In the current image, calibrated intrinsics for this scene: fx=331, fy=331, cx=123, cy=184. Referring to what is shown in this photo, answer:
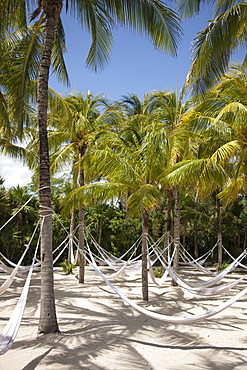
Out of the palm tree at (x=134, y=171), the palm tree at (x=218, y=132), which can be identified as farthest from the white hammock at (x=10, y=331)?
the palm tree at (x=218, y=132)

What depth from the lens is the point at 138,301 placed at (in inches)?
232

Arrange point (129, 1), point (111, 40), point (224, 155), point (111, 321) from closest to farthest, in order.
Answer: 1. point (129, 1)
2. point (111, 321)
3. point (111, 40)
4. point (224, 155)

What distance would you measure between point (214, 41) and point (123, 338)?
3.95 m

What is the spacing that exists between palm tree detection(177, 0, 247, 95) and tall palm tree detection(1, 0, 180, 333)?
698 mm

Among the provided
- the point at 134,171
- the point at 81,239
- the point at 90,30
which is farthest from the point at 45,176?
the point at 81,239

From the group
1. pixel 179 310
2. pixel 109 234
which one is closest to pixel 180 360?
pixel 179 310

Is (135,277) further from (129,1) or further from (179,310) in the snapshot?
(129,1)

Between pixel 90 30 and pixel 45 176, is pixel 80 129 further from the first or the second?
pixel 45 176

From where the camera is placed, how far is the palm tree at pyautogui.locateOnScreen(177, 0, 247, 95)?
4461 mm

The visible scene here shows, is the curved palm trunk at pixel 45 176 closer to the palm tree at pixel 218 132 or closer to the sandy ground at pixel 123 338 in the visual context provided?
the sandy ground at pixel 123 338

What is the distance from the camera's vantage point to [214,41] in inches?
179

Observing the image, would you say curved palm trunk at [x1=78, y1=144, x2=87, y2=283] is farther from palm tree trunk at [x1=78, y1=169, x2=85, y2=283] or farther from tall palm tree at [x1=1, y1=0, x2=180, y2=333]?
tall palm tree at [x1=1, y1=0, x2=180, y2=333]

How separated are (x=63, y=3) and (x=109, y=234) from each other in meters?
10.1

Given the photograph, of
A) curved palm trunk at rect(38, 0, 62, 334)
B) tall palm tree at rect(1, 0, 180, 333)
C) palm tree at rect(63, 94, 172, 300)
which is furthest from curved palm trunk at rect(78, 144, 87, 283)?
curved palm trunk at rect(38, 0, 62, 334)
